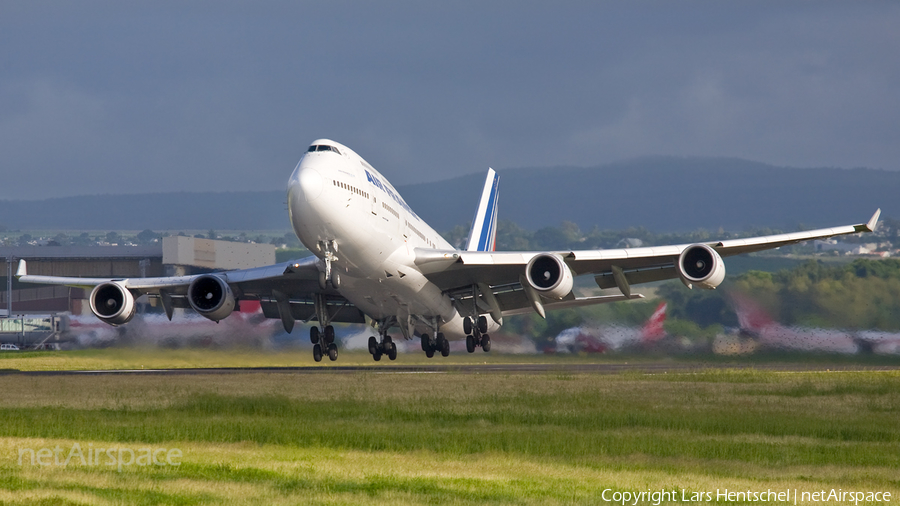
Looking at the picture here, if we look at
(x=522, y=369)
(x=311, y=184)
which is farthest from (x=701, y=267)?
(x=311, y=184)

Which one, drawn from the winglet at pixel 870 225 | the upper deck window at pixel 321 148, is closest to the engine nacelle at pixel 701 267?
the winglet at pixel 870 225

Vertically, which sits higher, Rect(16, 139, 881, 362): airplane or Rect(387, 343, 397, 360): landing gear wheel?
Rect(16, 139, 881, 362): airplane

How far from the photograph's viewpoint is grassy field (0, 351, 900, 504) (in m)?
12.6

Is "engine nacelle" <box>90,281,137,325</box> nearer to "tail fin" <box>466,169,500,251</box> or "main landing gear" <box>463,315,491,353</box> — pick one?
Answer: "main landing gear" <box>463,315,491,353</box>

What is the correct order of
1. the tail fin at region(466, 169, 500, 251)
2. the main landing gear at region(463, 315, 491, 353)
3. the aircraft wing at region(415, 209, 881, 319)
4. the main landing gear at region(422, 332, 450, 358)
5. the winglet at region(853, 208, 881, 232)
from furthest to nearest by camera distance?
the tail fin at region(466, 169, 500, 251) < the main landing gear at region(422, 332, 450, 358) < the main landing gear at region(463, 315, 491, 353) < the aircraft wing at region(415, 209, 881, 319) < the winglet at region(853, 208, 881, 232)

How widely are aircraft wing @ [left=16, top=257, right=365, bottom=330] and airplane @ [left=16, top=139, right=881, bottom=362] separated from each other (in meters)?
0.05

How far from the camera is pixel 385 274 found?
31297 mm

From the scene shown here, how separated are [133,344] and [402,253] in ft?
50.9

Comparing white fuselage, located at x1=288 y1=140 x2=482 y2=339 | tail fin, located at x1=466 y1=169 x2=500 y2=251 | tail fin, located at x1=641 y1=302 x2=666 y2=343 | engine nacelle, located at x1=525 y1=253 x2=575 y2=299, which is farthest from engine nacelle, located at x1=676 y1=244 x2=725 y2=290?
tail fin, located at x1=466 y1=169 x2=500 y2=251

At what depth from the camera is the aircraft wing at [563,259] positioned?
32.3m

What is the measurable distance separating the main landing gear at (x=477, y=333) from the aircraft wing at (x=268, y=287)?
503 cm

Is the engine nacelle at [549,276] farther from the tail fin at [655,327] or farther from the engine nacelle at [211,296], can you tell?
the tail fin at [655,327]

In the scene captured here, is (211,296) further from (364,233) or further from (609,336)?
(609,336)

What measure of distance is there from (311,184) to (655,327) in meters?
20.8
